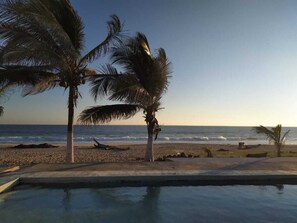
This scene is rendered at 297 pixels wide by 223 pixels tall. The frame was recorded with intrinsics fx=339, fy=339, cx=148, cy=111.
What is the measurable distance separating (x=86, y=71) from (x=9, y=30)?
3.59m

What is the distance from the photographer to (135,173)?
31.6 feet

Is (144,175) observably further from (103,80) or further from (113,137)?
(113,137)

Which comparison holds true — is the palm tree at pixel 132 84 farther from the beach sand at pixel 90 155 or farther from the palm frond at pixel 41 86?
the beach sand at pixel 90 155

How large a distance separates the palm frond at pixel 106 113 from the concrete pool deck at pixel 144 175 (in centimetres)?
252

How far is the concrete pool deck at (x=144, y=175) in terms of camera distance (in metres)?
9.04

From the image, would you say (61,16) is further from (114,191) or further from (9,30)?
(114,191)

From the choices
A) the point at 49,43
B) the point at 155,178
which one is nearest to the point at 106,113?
the point at 49,43

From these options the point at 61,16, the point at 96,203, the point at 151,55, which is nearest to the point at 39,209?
the point at 96,203

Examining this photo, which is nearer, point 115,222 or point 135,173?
point 115,222

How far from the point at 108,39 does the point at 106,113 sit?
9.49 feet

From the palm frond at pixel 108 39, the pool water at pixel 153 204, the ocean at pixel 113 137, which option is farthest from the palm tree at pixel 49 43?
the ocean at pixel 113 137

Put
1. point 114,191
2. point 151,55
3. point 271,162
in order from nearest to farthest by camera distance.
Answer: point 114,191, point 271,162, point 151,55

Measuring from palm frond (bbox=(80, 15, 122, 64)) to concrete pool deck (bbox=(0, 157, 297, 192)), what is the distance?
398cm

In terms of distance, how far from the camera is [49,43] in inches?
433
